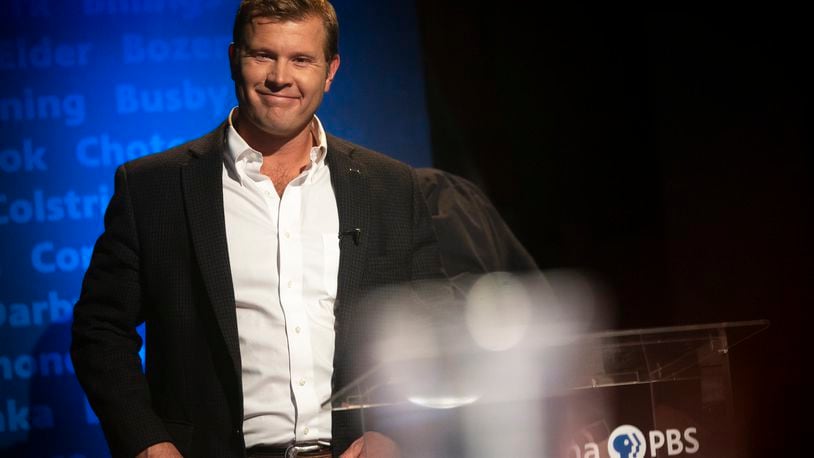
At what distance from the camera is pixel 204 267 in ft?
7.05

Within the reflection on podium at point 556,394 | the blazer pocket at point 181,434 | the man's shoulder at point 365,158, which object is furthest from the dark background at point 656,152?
the reflection on podium at point 556,394

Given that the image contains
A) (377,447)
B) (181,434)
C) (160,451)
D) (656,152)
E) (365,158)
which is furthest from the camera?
(656,152)

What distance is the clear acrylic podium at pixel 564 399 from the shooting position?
147 cm

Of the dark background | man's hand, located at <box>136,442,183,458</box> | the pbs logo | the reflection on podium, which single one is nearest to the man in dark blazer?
man's hand, located at <box>136,442,183,458</box>

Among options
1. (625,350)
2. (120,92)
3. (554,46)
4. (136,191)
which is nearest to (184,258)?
(136,191)

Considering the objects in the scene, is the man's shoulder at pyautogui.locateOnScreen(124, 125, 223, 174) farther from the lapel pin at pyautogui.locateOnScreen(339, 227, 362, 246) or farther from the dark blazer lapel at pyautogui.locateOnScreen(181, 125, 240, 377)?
the lapel pin at pyautogui.locateOnScreen(339, 227, 362, 246)

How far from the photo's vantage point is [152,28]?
11.4ft

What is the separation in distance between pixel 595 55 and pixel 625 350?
2615mm

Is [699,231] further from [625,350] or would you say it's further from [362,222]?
[625,350]

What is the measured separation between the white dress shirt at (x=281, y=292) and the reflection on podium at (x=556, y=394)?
0.59 meters

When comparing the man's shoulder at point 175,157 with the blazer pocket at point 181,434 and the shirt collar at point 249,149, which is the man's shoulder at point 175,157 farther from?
the blazer pocket at point 181,434

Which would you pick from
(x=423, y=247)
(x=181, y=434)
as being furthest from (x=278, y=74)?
(x=181, y=434)

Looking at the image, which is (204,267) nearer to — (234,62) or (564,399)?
(234,62)

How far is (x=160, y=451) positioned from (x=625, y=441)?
3.56ft
